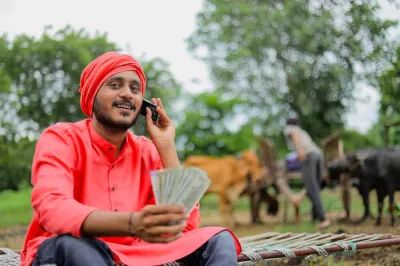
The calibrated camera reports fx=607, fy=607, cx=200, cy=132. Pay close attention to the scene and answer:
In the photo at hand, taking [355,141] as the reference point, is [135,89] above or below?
above

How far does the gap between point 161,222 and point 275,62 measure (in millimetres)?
21713

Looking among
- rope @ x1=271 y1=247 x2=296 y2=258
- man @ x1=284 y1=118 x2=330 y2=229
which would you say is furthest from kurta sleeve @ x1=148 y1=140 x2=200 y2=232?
man @ x1=284 y1=118 x2=330 y2=229

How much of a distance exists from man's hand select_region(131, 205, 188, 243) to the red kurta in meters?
0.30

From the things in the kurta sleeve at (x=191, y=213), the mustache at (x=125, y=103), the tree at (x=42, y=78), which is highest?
the tree at (x=42, y=78)

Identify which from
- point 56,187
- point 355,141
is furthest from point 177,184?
point 355,141

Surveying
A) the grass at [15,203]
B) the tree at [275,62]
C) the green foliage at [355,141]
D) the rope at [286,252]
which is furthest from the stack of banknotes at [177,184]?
the green foliage at [355,141]

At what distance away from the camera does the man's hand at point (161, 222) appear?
169 centimetres

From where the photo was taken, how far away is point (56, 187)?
1.98 meters

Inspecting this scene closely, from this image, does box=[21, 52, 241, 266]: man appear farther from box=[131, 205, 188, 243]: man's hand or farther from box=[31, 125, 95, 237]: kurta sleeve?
box=[131, 205, 188, 243]: man's hand

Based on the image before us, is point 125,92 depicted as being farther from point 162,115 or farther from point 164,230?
point 164,230

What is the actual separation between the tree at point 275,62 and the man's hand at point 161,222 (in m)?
16.6

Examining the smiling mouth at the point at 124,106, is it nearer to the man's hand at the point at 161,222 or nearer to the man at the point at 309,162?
the man's hand at the point at 161,222

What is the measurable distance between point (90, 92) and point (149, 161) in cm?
39

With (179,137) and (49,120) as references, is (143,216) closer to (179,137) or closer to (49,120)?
(49,120)
